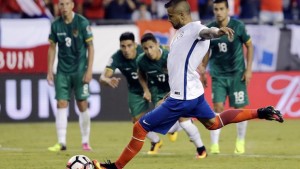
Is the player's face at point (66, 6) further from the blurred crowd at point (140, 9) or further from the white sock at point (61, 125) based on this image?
the blurred crowd at point (140, 9)

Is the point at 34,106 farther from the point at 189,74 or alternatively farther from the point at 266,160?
the point at 189,74

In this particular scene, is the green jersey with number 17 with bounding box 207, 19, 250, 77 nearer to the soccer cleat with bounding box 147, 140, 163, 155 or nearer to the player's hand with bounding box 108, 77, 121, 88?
the soccer cleat with bounding box 147, 140, 163, 155

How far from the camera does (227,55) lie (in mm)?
16719

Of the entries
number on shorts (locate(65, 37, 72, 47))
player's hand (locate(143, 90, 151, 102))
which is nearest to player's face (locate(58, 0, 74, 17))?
number on shorts (locate(65, 37, 72, 47))

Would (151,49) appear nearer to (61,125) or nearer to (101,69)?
(61,125)

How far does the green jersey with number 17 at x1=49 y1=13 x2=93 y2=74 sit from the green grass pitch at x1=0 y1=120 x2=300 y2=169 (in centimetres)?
146

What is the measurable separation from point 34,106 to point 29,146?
15.0 ft

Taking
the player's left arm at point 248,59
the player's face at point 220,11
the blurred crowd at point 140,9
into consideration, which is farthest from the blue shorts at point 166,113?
the blurred crowd at point 140,9

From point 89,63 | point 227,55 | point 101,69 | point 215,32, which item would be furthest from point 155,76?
point 101,69

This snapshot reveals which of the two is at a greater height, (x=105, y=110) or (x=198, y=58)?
(x=198, y=58)

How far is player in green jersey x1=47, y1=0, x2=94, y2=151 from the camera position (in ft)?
55.4

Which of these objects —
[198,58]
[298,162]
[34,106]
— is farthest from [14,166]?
[34,106]

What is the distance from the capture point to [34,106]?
890 inches

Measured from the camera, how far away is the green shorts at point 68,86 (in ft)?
55.7
